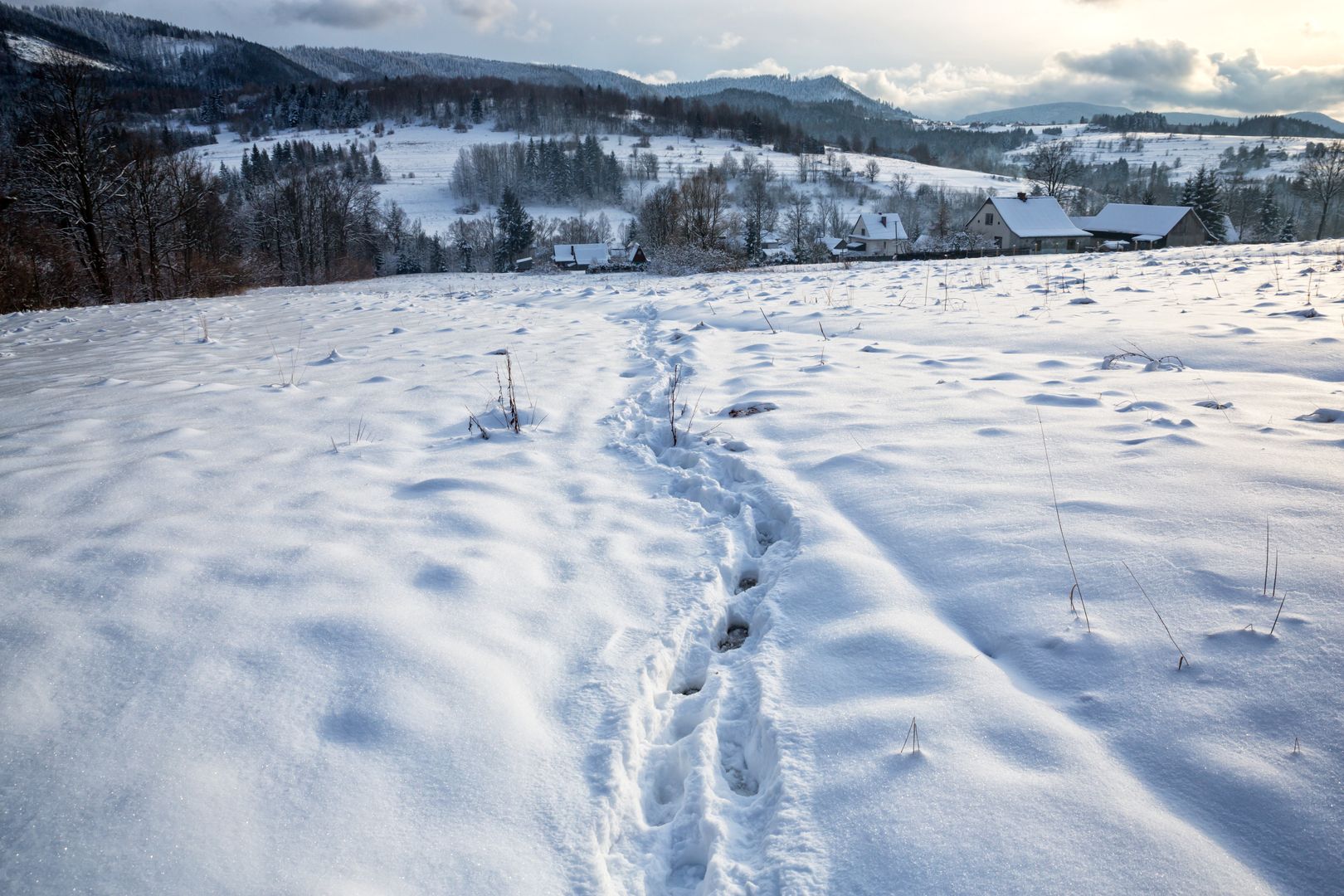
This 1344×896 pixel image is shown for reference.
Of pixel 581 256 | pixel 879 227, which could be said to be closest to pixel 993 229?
pixel 879 227

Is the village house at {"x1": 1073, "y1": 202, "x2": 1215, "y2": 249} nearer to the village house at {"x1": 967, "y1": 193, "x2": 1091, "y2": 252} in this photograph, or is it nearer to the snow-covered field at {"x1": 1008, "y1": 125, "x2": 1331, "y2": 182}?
the village house at {"x1": 967, "y1": 193, "x2": 1091, "y2": 252}

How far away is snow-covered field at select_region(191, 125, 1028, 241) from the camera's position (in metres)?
89.6

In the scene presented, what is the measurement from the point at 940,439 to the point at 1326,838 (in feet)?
8.19

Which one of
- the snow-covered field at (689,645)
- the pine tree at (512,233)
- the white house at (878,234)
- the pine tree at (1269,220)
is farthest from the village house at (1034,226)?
the snow-covered field at (689,645)

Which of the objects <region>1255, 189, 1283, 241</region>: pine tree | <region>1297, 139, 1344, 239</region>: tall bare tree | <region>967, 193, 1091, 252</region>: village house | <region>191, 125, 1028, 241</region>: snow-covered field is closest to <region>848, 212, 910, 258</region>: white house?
<region>967, 193, 1091, 252</region>: village house

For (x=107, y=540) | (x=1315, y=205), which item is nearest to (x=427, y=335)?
(x=107, y=540)

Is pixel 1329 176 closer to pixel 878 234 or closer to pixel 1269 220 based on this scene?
pixel 1269 220

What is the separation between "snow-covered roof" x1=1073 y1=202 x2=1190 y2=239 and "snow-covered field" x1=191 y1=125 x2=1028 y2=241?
47026 millimetres

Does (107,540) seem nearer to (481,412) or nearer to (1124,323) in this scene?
(481,412)

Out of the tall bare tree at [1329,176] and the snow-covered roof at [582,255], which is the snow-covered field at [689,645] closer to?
the snow-covered roof at [582,255]

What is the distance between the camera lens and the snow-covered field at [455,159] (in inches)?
3526

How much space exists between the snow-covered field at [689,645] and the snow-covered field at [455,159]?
81.7 meters

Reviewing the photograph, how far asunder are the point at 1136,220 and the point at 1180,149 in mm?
152780

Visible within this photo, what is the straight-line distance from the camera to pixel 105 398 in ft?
15.5
